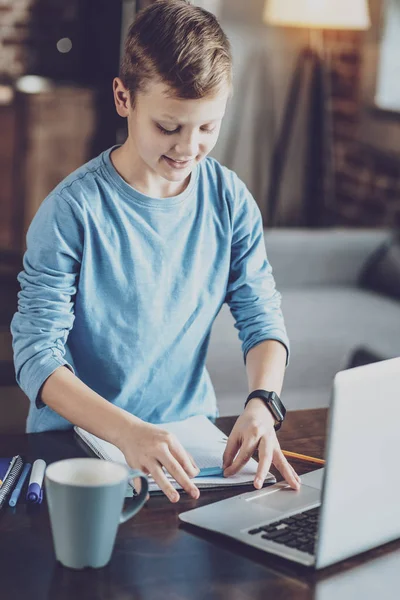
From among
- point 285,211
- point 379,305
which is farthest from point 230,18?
point 379,305

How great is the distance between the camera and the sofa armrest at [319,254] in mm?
3850

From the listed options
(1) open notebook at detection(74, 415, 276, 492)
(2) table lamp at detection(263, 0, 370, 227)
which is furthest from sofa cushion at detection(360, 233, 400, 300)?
(1) open notebook at detection(74, 415, 276, 492)

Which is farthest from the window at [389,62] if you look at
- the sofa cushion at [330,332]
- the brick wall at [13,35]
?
the brick wall at [13,35]

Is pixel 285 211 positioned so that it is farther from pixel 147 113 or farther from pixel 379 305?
pixel 147 113

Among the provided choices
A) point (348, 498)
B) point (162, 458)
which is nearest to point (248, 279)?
point (162, 458)

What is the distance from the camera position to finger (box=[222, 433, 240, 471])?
1.19 m

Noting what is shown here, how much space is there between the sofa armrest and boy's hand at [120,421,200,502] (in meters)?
2.73

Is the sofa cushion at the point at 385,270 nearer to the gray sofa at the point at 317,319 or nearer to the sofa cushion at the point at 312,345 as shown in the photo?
the gray sofa at the point at 317,319

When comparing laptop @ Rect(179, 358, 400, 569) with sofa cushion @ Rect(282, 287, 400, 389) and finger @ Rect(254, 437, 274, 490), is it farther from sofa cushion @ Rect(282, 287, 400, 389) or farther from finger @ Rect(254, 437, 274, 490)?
sofa cushion @ Rect(282, 287, 400, 389)

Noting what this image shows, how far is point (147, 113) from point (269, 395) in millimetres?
443

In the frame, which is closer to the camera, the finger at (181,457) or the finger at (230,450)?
the finger at (181,457)

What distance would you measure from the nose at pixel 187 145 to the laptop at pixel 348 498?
1.46 ft

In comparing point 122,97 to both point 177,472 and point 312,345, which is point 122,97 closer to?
point 177,472

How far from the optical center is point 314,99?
4875mm
